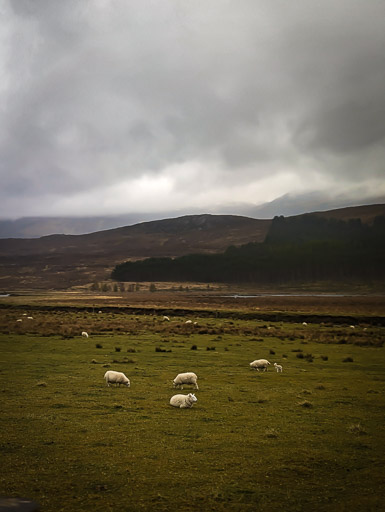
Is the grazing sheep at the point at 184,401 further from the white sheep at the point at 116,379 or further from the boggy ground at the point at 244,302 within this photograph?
the boggy ground at the point at 244,302

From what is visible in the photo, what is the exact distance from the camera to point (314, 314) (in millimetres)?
66312

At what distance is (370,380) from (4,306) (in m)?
83.7

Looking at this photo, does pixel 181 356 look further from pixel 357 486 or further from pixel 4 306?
pixel 4 306

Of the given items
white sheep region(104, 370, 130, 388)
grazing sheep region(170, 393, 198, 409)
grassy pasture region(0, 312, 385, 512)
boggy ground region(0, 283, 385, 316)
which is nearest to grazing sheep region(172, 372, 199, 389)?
grassy pasture region(0, 312, 385, 512)

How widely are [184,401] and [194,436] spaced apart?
11.0ft

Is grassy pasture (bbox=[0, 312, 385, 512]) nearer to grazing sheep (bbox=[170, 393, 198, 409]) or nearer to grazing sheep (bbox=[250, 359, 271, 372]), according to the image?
grazing sheep (bbox=[170, 393, 198, 409])

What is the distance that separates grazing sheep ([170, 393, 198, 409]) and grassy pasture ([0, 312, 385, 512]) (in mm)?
374

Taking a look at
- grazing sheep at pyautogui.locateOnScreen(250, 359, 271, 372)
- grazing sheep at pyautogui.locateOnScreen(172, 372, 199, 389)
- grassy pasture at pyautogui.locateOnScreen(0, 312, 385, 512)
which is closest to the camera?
grassy pasture at pyautogui.locateOnScreen(0, 312, 385, 512)

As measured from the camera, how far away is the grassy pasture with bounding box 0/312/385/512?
27.6ft

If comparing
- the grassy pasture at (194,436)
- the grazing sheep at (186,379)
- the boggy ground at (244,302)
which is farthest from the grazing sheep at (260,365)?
the boggy ground at (244,302)

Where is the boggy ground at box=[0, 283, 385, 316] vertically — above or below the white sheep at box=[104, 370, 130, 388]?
below

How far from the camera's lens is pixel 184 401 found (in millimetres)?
15547

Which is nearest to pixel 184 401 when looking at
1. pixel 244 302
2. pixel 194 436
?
pixel 194 436

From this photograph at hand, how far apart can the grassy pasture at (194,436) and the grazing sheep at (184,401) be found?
14.7 inches
